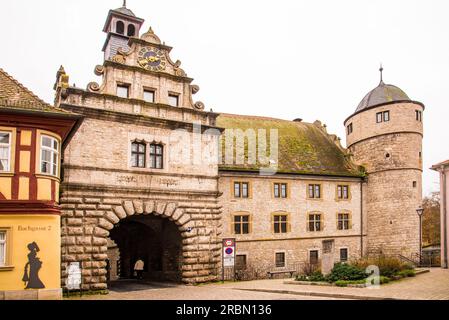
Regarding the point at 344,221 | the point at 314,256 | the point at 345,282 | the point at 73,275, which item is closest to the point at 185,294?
the point at 73,275

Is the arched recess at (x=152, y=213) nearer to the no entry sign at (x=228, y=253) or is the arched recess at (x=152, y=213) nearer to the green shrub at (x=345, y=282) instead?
the no entry sign at (x=228, y=253)

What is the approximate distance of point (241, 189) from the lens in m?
29.5

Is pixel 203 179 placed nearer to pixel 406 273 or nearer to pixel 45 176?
pixel 45 176

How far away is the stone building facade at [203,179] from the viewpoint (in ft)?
71.0

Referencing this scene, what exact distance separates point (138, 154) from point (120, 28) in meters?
11.7

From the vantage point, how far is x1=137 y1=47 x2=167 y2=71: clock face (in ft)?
79.2

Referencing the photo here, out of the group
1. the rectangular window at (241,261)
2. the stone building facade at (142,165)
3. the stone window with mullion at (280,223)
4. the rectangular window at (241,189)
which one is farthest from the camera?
the stone window with mullion at (280,223)

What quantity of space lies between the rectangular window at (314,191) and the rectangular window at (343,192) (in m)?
1.97

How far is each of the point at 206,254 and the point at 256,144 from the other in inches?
455

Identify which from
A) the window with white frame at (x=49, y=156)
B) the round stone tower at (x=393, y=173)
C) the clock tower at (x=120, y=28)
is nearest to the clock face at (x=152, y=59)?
the clock tower at (x=120, y=28)

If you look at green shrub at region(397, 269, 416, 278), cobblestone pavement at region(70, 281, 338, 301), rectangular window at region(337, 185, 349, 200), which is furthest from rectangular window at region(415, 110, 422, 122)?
cobblestone pavement at region(70, 281, 338, 301)
